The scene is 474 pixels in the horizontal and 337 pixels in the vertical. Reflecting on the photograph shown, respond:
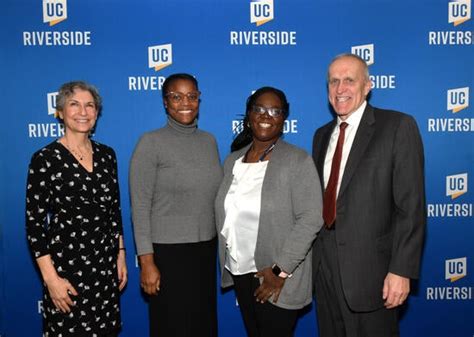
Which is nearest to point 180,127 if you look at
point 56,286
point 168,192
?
point 168,192

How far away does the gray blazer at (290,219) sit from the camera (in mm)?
1955

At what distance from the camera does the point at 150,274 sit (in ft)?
7.09

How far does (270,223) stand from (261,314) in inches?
18.5

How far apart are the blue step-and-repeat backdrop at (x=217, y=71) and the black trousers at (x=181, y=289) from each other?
3.15 ft

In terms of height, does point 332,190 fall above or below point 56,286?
above

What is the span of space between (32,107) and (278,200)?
2.07m

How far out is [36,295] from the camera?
10.1ft

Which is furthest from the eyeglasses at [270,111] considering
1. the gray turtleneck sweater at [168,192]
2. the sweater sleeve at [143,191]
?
the sweater sleeve at [143,191]

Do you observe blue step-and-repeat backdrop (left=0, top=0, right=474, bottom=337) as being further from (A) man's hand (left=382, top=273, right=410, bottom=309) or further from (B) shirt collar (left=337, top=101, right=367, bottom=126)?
(A) man's hand (left=382, top=273, right=410, bottom=309)

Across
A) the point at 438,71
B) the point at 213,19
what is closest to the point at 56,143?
the point at 213,19

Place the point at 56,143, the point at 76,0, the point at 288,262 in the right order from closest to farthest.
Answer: the point at 288,262, the point at 56,143, the point at 76,0

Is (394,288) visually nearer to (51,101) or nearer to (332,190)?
(332,190)

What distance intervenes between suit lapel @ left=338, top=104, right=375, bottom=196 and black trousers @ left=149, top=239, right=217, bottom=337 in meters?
0.84

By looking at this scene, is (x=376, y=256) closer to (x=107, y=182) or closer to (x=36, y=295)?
(x=107, y=182)
